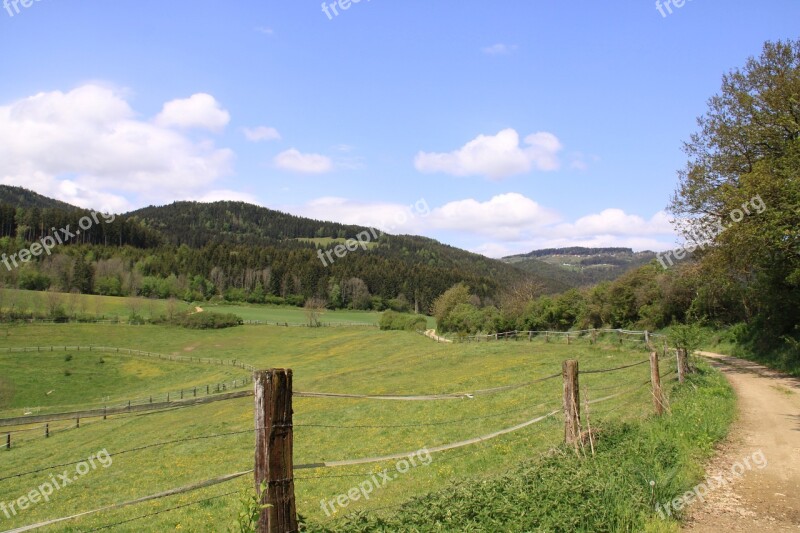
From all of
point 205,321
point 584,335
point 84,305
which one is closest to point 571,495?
point 584,335

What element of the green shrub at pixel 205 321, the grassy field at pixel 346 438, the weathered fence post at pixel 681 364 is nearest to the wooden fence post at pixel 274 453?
the grassy field at pixel 346 438

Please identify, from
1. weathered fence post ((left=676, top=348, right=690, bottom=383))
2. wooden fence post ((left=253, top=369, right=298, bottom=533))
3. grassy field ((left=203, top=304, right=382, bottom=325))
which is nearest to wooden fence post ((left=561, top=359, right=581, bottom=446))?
wooden fence post ((left=253, top=369, right=298, bottom=533))

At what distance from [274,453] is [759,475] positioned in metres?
8.89

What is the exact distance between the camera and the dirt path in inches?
275

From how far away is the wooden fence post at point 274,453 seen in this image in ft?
16.3

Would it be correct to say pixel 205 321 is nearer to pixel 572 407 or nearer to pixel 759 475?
pixel 572 407

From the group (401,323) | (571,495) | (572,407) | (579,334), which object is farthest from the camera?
(401,323)

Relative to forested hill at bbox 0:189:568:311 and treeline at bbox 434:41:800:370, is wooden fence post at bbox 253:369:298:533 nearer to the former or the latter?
treeline at bbox 434:41:800:370

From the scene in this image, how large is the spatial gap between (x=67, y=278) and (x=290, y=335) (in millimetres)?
84813

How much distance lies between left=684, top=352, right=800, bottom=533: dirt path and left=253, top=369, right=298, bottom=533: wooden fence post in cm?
546

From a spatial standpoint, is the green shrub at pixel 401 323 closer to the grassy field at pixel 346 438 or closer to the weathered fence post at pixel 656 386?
the grassy field at pixel 346 438

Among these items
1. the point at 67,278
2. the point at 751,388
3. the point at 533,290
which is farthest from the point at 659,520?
the point at 67,278

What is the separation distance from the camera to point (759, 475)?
351 inches

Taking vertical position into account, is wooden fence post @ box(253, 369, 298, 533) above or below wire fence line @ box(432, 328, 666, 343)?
above
